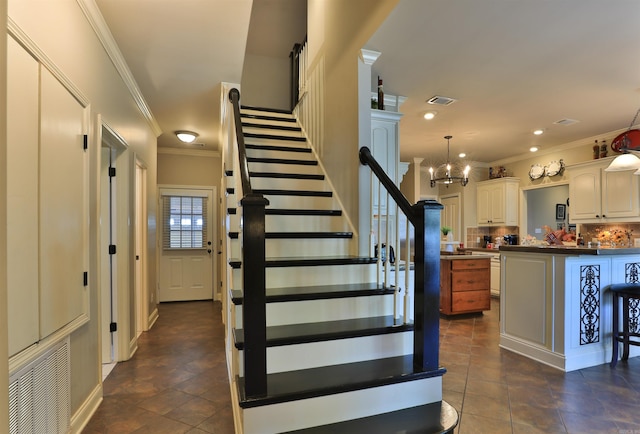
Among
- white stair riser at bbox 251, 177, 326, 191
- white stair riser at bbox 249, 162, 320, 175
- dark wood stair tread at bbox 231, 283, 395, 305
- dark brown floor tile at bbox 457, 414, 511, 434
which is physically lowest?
dark brown floor tile at bbox 457, 414, 511, 434

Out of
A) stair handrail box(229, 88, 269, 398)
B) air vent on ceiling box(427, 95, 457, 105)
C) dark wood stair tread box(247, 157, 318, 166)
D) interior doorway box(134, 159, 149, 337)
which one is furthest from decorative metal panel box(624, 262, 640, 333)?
interior doorway box(134, 159, 149, 337)

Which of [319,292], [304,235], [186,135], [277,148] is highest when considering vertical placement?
[186,135]

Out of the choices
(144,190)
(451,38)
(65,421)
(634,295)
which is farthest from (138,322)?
(634,295)

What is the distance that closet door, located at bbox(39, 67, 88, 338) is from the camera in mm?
1716

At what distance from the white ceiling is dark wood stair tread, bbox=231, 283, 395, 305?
6.41ft

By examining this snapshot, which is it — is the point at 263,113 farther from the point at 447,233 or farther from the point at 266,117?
the point at 447,233

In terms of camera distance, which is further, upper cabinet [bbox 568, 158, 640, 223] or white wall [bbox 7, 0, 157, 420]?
upper cabinet [bbox 568, 158, 640, 223]

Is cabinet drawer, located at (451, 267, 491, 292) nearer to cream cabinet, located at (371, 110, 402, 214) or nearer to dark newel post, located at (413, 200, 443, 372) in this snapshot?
cream cabinet, located at (371, 110, 402, 214)

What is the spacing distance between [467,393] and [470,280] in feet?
8.33

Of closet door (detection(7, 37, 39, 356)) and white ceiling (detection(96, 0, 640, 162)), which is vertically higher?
white ceiling (detection(96, 0, 640, 162))

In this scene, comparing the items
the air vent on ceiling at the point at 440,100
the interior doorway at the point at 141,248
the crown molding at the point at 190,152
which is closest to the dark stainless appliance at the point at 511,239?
the air vent on ceiling at the point at 440,100

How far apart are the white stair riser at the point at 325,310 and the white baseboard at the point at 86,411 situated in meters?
1.16

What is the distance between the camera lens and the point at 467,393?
254 cm

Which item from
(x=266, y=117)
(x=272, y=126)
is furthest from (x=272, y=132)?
(x=266, y=117)
